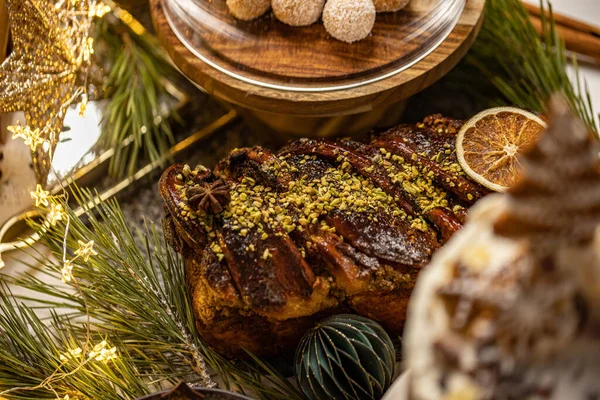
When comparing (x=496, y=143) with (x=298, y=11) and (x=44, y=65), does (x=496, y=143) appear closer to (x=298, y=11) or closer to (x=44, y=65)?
(x=298, y=11)

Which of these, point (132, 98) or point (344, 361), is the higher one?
point (132, 98)

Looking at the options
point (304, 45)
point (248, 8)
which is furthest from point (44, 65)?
point (304, 45)

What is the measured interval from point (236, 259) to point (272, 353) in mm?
301

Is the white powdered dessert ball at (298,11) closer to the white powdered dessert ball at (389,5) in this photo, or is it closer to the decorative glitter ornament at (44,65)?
the white powdered dessert ball at (389,5)

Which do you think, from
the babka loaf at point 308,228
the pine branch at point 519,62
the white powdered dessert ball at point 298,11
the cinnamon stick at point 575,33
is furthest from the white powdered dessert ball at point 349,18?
the cinnamon stick at point 575,33

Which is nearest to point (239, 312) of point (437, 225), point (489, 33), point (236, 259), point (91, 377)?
point (236, 259)

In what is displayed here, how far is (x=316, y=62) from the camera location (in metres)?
1.46

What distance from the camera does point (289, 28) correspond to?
1.52 meters

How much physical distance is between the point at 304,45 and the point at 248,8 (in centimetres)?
16

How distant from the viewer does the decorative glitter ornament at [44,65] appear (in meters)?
1.34

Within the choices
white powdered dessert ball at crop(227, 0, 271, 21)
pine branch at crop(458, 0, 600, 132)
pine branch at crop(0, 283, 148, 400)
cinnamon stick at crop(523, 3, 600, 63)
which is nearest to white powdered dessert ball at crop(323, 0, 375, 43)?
white powdered dessert ball at crop(227, 0, 271, 21)

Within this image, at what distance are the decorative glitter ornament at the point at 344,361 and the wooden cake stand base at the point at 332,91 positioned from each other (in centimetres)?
50

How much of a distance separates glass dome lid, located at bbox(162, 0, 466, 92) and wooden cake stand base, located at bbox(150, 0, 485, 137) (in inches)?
0.5

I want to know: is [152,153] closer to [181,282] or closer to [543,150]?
[181,282]
